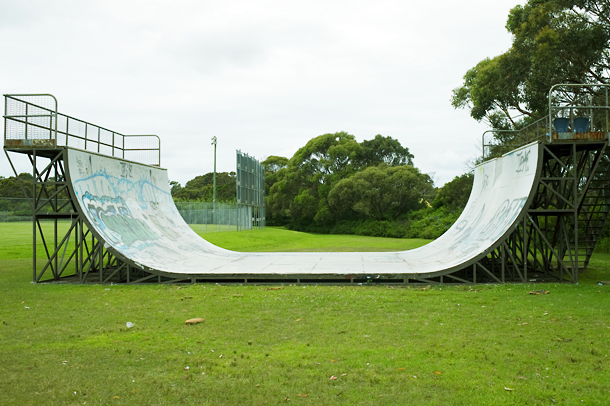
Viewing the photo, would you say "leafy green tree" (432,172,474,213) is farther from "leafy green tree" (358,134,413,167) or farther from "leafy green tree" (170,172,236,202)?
"leafy green tree" (170,172,236,202)

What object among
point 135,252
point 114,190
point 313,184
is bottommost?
point 135,252

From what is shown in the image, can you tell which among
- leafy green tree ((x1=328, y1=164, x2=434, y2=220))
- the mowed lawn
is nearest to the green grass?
leafy green tree ((x1=328, y1=164, x2=434, y2=220))

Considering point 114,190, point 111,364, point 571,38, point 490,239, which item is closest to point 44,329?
point 111,364

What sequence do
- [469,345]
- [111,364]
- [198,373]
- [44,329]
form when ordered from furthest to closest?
[44,329] → [469,345] → [111,364] → [198,373]

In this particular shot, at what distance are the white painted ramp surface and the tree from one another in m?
6.31

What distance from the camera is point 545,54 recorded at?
18.6m

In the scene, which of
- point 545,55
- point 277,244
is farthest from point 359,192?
point 545,55

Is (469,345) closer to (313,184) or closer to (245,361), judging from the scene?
(245,361)

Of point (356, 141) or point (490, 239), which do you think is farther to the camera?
point (356, 141)

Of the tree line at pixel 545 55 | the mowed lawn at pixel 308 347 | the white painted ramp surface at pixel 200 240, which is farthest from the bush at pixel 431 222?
the mowed lawn at pixel 308 347

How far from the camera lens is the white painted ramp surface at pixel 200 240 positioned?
11.9m

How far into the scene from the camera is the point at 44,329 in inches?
287

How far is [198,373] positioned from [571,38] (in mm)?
19347

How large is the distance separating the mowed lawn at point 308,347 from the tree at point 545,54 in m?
11.8
